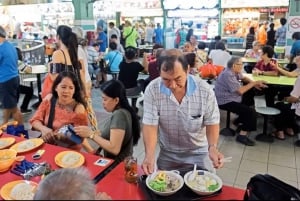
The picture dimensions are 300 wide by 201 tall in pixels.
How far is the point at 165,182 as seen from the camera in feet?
5.52

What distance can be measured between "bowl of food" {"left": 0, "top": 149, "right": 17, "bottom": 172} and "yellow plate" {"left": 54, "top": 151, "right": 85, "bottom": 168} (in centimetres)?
29

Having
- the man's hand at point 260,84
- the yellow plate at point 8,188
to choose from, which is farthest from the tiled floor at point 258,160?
the yellow plate at point 8,188

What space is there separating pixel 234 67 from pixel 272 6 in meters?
8.69

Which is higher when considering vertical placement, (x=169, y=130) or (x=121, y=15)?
(x=121, y=15)

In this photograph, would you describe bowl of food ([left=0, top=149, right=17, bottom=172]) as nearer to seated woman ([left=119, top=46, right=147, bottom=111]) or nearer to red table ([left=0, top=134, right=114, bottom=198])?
red table ([left=0, top=134, right=114, bottom=198])

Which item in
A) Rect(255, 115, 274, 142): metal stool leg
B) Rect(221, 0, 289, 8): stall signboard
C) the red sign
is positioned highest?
Rect(221, 0, 289, 8): stall signboard

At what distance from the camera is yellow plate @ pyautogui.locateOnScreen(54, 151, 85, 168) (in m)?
1.98

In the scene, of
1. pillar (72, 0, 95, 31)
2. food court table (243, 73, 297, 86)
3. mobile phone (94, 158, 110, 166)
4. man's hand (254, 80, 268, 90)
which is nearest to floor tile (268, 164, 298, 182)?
man's hand (254, 80, 268, 90)

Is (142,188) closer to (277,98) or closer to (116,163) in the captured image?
(116,163)

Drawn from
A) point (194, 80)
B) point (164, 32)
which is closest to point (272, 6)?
point (164, 32)

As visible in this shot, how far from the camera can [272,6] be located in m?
11.5

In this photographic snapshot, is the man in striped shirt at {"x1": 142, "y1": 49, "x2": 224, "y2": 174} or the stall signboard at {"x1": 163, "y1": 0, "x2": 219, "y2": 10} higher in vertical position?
the stall signboard at {"x1": 163, "y1": 0, "x2": 219, "y2": 10}

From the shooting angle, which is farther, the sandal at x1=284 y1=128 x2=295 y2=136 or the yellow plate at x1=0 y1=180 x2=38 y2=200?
the sandal at x1=284 y1=128 x2=295 y2=136

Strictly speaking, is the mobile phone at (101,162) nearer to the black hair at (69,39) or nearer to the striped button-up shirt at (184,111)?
the striped button-up shirt at (184,111)
